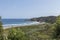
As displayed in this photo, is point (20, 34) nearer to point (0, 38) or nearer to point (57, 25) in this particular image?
point (0, 38)

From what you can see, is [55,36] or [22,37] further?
[55,36]

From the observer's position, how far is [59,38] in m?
27.1

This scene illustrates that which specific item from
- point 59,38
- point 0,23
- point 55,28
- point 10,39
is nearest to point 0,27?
point 0,23

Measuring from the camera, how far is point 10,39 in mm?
16328

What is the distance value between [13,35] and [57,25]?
13.6 m

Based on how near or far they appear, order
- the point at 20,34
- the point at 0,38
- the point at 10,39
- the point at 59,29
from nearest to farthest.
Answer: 1. the point at 0,38
2. the point at 10,39
3. the point at 20,34
4. the point at 59,29

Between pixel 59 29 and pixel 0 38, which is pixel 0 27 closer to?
pixel 0 38

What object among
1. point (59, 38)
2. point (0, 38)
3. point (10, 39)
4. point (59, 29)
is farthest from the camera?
point (59, 29)

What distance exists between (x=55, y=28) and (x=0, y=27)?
14793 millimetres

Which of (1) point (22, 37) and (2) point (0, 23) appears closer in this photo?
(2) point (0, 23)

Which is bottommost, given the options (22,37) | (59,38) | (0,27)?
(59,38)

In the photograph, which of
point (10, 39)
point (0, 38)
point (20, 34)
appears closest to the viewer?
point (0, 38)

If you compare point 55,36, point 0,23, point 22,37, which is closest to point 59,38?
point 55,36

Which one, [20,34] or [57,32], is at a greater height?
[20,34]
